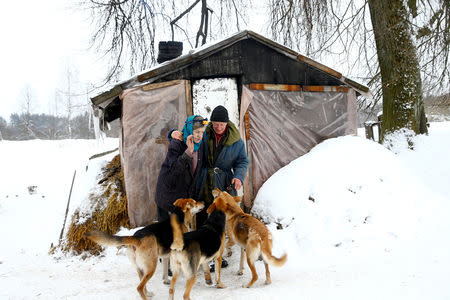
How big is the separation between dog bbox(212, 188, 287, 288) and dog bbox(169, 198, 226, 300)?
14cm

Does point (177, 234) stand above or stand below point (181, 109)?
below

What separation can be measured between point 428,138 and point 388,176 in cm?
368

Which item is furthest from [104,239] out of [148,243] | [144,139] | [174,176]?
[144,139]

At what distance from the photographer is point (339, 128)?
7562 millimetres

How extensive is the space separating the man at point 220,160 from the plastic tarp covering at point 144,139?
6.10 ft

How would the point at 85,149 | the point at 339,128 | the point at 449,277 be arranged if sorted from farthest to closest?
the point at 85,149
the point at 339,128
the point at 449,277

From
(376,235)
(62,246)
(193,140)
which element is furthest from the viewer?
(62,246)

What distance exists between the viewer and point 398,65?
8.26 m

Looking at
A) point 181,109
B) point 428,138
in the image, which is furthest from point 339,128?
point 181,109

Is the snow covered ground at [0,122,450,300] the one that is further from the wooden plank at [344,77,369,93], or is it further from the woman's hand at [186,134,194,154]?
the woman's hand at [186,134,194,154]

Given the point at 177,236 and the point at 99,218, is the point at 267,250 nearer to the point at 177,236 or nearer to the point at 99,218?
the point at 177,236

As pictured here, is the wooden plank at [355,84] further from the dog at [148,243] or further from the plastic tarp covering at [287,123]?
the dog at [148,243]

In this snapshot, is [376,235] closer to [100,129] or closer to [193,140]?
[193,140]

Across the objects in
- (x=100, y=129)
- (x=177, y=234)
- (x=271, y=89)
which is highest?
(x=271, y=89)
